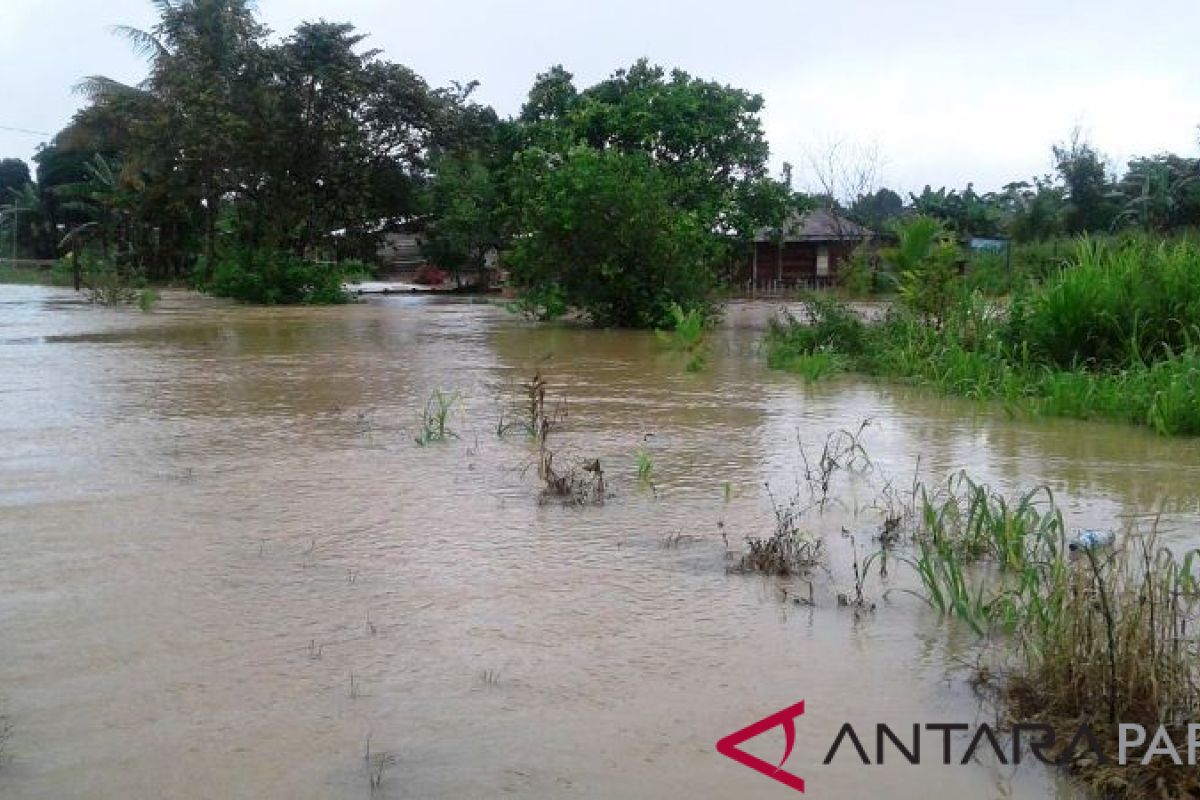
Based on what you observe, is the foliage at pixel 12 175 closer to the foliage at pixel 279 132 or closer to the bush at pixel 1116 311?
the foliage at pixel 279 132

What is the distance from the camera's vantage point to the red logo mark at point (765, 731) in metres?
2.81

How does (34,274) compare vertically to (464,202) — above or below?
below

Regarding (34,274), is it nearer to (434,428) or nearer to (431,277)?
(431,277)

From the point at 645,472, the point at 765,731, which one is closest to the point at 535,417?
Result: the point at 645,472

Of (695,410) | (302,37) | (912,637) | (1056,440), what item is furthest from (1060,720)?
(302,37)

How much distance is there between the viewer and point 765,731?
3.04 meters

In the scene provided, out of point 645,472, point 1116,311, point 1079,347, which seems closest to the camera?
point 645,472

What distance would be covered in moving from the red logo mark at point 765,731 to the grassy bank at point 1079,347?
17.8 ft

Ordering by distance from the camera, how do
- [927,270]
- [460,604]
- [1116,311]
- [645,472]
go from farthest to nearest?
1. [927,270]
2. [1116,311]
3. [645,472]
4. [460,604]

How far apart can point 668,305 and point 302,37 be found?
47.9 feet

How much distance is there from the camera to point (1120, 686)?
9.41ft

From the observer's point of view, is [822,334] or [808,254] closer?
[822,334]

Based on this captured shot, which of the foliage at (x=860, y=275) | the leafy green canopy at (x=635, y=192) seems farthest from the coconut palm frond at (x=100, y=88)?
the foliage at (x=860, y=275)

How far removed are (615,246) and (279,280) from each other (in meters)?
12.1
